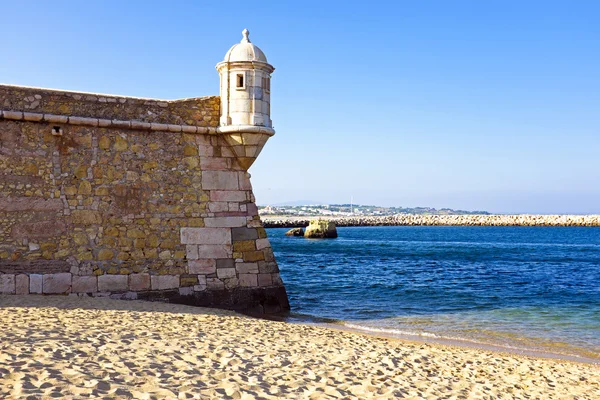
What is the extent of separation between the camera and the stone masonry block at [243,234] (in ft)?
38.5

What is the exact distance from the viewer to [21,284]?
9.95 m

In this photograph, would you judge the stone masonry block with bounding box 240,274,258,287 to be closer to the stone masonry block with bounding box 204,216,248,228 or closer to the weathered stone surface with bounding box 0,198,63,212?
the stone masonry block with bounding box 204,216,248,228

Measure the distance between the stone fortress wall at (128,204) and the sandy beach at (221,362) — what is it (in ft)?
2.37

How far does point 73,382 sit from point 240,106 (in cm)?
723

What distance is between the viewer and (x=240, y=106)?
11.5 m

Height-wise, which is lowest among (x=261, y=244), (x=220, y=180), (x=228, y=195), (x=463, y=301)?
(x=463, y=301)

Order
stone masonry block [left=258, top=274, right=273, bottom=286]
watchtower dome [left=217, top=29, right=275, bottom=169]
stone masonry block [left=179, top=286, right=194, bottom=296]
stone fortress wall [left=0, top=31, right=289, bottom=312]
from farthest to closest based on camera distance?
stone masonry block [left=258, top=274, right=273, bottom=286] → watchtower dome [left=217, top=29, right=275, bottom=169] → stone masonry block [left=179, top=286, right=194, bottom=296] → stone fortress wall [left=0, top=31, right=289, bottom=312]

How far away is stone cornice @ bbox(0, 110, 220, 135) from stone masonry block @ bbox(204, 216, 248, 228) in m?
1.71

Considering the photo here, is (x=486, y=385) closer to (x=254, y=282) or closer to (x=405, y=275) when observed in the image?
(x=254, y=282)

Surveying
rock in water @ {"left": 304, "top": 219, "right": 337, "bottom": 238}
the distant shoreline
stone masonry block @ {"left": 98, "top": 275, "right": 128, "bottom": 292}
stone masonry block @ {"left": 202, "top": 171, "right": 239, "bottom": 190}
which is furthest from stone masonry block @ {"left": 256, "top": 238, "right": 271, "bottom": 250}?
the distant shoreline

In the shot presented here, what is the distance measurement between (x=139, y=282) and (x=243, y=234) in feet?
7.30

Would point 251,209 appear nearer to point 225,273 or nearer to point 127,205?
point 225,273

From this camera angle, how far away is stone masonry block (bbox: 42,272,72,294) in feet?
33.3

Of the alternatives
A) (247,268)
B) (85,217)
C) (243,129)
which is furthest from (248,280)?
(85,217)
